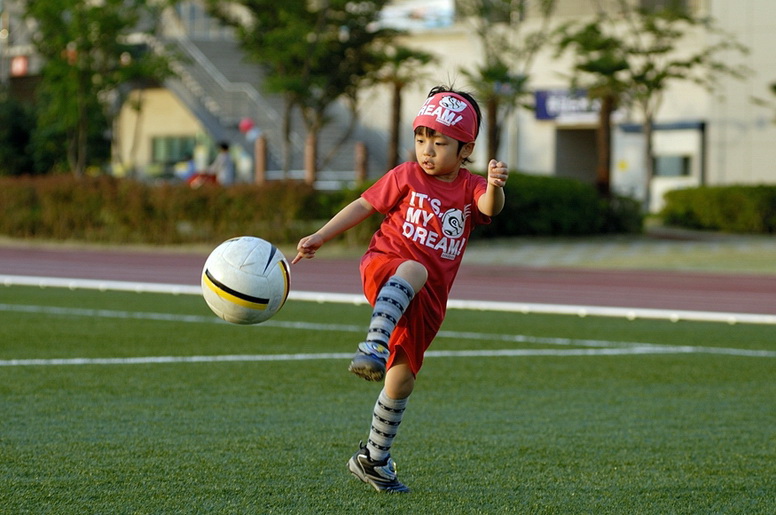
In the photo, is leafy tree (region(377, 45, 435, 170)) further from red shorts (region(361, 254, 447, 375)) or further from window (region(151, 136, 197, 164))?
red shorts (region(361, 254, 447, 375))

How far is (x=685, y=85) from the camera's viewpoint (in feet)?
130

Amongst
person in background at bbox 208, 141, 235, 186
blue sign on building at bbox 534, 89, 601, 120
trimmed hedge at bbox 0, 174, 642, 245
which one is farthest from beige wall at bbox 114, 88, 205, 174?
trimmed hedge at bbox 0, 174, 642, 245

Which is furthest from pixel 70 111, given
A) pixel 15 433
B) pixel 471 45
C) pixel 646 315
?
pixel 15 433

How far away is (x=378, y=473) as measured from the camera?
4773mm

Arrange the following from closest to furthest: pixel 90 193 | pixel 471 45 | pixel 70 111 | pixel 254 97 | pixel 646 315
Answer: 1. pixel 646 315
2. pixel 90 193
3. pixel 70 111
4. pixel 254 97
5. pixel 471 45

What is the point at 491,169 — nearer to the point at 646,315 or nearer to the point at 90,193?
the point at 646,315

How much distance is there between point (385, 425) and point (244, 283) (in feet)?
2.57

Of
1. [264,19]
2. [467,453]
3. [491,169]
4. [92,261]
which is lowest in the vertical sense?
[92,261]

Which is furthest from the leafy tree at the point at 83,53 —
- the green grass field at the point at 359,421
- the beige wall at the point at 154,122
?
the green grass field at the point at 359,421

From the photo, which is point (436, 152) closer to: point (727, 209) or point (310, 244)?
point (310, 244)

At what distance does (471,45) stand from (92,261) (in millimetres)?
25584

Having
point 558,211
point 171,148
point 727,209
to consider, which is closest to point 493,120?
point 558,211

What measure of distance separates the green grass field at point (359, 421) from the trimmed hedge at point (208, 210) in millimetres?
12058

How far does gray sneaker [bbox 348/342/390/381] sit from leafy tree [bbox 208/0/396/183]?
82.9 feet
